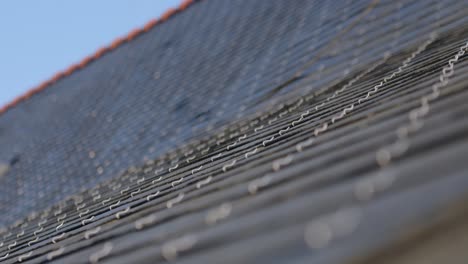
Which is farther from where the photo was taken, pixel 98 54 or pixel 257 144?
pixel 98 54

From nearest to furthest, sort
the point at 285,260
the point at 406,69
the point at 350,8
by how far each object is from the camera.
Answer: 1. the point at 285,260
2. the point at 406,69
3. the point at 350,8

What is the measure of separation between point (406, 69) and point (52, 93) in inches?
375

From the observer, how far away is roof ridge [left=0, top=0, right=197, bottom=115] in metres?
12.1

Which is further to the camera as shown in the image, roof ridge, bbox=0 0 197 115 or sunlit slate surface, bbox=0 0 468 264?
roof ridge, bbox=0 0 197 115

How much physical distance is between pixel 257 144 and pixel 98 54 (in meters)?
9.65

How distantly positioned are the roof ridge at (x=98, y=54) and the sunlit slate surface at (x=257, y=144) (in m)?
0.37

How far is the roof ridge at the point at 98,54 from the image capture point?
1213 centimetres

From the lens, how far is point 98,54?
13.1 metres

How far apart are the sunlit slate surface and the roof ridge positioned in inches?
14.4

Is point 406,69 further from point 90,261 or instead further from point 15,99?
point 15,99

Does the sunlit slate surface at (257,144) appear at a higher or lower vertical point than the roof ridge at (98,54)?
lower

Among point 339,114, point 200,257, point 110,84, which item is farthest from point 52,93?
point 200,257

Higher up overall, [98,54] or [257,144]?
[98,54]

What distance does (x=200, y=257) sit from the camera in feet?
6.93
